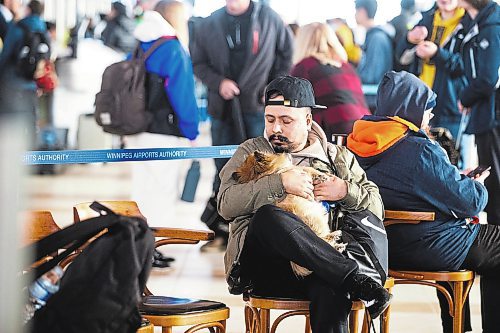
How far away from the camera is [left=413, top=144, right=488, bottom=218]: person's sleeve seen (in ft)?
13.1

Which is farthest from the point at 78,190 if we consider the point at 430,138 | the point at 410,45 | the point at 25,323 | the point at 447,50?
the point at 25,323

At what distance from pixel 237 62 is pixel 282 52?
0.28 metres

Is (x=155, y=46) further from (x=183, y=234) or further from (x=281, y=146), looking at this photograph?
(x=183, y=234)

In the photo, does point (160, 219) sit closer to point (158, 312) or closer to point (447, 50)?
point (447, 50)

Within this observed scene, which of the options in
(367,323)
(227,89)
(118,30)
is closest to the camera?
(367,323)

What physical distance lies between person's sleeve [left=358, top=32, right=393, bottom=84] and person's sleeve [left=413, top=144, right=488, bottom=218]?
548cm

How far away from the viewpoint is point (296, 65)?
5934 millimetres

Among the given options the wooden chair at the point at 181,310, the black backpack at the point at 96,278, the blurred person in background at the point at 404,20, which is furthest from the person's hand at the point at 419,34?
the black backpack at the point at 96,278

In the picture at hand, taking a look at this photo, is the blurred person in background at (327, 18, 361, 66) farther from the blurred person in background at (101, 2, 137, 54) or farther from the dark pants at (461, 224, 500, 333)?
the dark pants at (461, 224, 500, 333)

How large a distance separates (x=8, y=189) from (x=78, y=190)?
26.8 ft

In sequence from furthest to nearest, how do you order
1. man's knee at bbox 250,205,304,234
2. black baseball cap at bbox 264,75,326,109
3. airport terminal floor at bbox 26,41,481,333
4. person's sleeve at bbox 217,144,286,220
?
→ 1. airport terminal floor at bbox 26,41,481,333
2. black baseball cap at bbox 264,75,326,109
3. person's sleeve at bbox 217,144,286,220
4. man's knee at bbox 250,205,304,234

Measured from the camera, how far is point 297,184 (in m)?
3.58

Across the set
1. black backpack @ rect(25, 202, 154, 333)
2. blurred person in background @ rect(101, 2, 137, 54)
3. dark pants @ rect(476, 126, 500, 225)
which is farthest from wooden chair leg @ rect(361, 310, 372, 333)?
blurred person in background @ rect(101, 2, 137, 54)

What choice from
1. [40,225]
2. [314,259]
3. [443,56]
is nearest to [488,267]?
[314,259]
